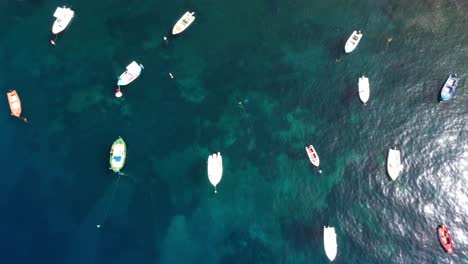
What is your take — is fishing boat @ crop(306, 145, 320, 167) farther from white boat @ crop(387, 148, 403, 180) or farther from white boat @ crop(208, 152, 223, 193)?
white boat @ crop(208, 152, 223, 193)

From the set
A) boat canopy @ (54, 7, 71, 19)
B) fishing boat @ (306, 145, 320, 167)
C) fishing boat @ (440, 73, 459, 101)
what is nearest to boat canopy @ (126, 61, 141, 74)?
boat canopy @ (54, 7, 71, 19)

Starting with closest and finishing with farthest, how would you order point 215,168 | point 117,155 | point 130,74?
point 215,168 → point 117,155 → point 130,74

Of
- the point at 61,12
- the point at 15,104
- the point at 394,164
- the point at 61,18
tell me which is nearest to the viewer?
the point at 394,164

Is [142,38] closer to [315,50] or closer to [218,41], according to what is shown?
[218,41]

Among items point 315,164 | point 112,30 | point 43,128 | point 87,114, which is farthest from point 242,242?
point 112,30

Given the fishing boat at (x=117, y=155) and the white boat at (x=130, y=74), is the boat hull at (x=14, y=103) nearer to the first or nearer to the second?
the white boat at (x=130, y=74)

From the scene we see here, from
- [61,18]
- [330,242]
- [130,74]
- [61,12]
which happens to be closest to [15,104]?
[61,18]

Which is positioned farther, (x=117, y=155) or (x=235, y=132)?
(x=235, y=132)

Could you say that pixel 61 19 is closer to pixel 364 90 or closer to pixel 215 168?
pixel 215 168
